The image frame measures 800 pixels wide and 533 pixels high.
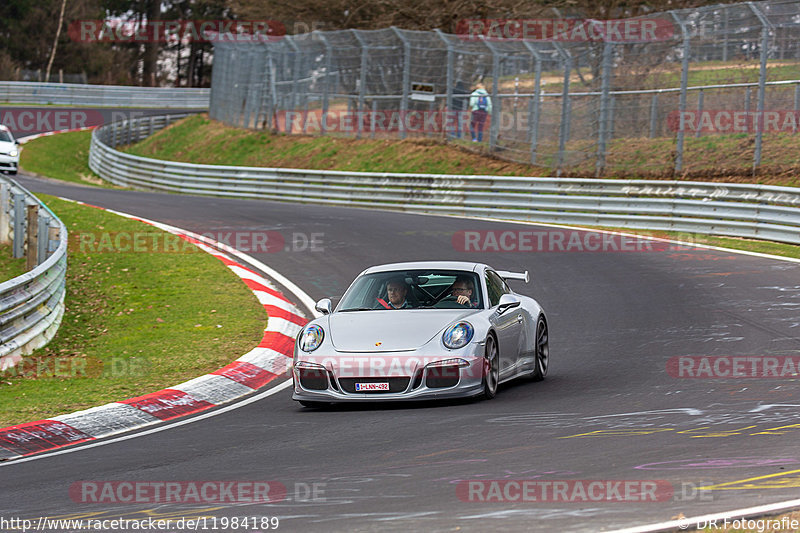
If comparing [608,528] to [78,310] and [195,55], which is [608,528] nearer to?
[78,310]

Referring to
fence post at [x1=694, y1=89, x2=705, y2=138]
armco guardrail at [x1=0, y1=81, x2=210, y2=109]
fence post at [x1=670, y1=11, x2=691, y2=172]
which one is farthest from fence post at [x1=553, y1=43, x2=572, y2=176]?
armco guardrail at [x1=0, y1=81, x2=210, y2=109]

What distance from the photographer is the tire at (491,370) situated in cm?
906

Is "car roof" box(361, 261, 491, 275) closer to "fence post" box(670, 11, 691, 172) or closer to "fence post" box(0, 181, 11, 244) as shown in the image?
"fence post" box(0, 181, 11, 244)

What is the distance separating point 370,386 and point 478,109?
835 inches

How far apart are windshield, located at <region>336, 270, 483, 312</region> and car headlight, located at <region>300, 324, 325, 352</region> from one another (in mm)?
626

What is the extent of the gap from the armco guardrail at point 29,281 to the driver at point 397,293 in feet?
13.0

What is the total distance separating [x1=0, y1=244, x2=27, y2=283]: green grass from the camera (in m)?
15.3

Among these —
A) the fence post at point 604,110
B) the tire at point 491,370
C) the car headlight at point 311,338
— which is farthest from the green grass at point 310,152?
the car headlight at point 311,338

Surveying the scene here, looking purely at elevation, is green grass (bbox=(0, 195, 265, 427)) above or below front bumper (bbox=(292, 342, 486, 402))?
below

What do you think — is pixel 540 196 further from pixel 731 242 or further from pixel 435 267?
pixel 435 267

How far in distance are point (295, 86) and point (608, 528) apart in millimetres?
32036

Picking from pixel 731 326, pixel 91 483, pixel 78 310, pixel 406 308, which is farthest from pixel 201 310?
pixel 91 483

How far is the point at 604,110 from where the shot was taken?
25.0 meters

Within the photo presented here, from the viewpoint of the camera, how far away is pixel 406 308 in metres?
9.80
